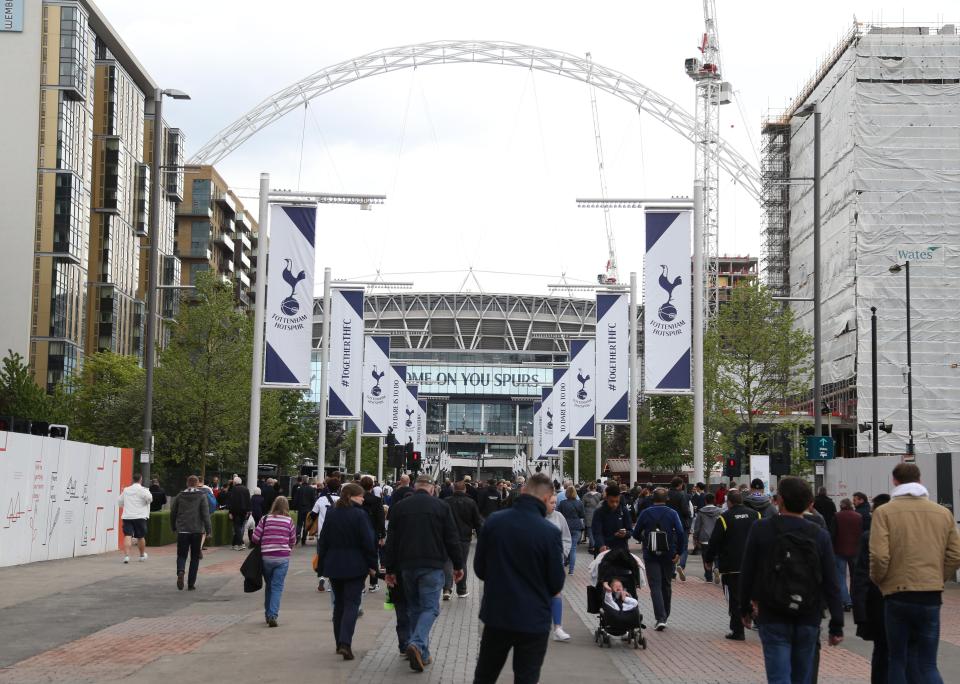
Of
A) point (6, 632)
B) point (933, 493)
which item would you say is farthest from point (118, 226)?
point (6, 632)

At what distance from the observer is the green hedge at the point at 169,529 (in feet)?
105

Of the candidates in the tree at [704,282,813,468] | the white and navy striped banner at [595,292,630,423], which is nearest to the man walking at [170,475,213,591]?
the white and navy striped banner at [595,292,630,423]

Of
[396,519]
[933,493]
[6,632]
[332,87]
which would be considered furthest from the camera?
[332,87]

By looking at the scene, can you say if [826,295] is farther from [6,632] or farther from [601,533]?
[6,632]

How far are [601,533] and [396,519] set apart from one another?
4777mm

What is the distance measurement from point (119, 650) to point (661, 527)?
6567 mm

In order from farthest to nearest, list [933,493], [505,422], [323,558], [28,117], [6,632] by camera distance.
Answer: [505,422], [28,117], [933,493], [6,632], [323,558]

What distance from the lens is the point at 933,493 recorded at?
26.7 metres

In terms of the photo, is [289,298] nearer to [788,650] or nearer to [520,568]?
[520,568]

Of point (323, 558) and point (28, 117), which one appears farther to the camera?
point (28, 117)

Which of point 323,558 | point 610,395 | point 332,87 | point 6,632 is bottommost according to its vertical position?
point 6,632

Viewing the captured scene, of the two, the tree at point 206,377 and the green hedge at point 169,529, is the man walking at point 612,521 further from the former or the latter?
the tree at point 206,377

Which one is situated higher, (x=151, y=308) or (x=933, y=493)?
(x=151, y=308)

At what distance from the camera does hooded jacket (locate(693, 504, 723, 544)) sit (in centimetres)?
2183
